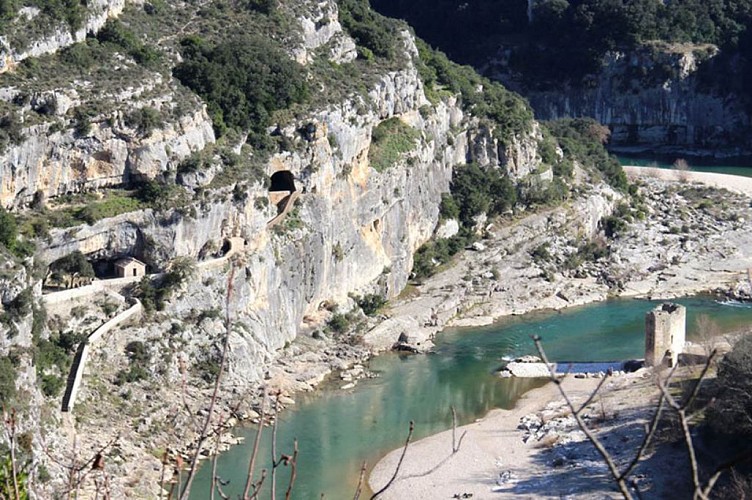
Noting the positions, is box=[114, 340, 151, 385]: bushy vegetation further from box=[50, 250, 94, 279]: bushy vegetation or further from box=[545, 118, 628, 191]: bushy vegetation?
box=[545, 118, 628, 191]: bushy vegetation

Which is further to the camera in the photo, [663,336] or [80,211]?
[663,336]

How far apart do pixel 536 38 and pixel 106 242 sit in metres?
55.4

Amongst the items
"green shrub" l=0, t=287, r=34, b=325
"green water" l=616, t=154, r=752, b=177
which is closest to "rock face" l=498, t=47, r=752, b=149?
"green water" l=616, t=154, r=752, b=177

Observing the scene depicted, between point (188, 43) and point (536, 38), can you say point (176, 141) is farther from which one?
point (536, 38)

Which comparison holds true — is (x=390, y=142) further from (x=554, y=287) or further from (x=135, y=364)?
(x=135, y=364)

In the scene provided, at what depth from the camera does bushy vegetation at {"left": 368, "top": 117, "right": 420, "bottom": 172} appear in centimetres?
5225

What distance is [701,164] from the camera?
81875mm

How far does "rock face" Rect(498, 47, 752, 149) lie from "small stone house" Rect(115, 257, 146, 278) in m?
50.7

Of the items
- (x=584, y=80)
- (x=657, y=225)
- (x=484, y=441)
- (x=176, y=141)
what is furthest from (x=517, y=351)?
(x=584, y=80)

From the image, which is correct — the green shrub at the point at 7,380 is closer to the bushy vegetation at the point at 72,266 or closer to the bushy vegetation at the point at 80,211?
the bushy vegetation at the point at 80,211

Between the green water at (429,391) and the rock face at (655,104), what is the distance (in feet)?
115

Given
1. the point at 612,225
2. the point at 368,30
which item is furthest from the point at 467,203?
the point at 368,30

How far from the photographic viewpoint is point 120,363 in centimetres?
3841

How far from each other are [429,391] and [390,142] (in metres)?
14.0
